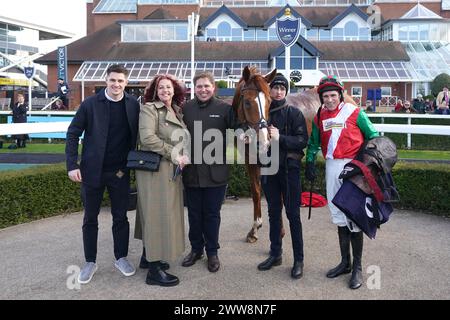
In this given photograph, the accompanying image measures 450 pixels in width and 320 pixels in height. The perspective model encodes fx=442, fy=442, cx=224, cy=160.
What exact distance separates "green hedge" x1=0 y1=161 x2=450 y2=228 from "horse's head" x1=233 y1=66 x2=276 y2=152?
10.6ft

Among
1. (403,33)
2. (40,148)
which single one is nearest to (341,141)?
(40,148)

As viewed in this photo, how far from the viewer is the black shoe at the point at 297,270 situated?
409 cm

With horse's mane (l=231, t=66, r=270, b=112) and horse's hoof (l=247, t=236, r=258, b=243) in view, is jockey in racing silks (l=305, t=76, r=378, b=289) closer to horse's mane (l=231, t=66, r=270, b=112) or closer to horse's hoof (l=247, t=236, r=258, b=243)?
horse's mane (l=231, t=66, r=270, b=112)

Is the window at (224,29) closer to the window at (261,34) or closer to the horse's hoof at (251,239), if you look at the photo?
the window at (261,34)

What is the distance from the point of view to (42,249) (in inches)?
198

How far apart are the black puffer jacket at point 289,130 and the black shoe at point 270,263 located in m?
0.95

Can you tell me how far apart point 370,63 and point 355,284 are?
31.5 metres

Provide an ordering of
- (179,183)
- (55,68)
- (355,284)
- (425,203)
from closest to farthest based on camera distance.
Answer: (355,284) < (179,183) < (425,203) < (55,68)

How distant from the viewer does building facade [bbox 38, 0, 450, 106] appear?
106 feet

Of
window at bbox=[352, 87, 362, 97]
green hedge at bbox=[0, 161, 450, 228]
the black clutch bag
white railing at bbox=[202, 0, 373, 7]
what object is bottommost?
green hedge at bbox=[0, 161, 450, 228]

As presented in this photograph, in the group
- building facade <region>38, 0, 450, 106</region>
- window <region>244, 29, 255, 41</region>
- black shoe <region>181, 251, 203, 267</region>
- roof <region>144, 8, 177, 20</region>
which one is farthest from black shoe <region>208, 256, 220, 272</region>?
roof <region>144, 8, 177, 20</region>

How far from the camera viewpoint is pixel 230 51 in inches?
1361


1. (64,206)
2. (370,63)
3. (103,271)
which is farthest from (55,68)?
(103,271)
